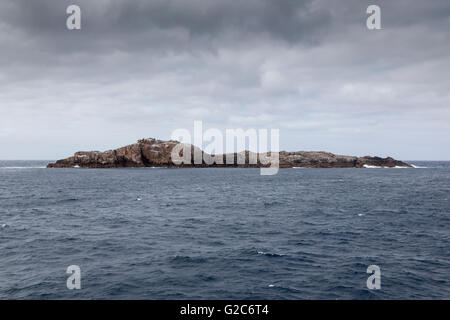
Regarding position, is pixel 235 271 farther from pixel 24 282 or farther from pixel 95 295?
pixel 24 282

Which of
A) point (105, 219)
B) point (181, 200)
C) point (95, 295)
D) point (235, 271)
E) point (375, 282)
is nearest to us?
point (95, 295)

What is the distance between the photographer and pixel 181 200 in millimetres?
65688

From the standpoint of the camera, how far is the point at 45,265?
26406 mm

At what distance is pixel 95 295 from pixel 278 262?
52.7 ft

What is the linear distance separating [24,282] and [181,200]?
142 ft
